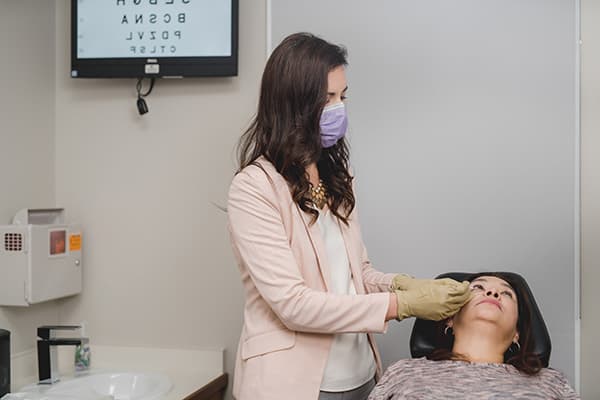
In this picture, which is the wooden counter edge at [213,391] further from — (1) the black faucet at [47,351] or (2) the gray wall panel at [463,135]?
(2) the gray wall panel at [463,135]

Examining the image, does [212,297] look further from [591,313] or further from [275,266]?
[591,313]

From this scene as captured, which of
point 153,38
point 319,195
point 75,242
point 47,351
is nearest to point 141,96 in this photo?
point 153,38

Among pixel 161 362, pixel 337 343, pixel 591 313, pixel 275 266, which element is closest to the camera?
pixel 275 266

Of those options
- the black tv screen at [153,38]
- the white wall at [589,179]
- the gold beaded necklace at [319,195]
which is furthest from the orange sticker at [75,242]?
the white wall at [589,179]

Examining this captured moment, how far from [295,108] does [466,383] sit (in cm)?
79

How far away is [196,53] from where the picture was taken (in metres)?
2.41

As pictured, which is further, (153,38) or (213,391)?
(153,38)

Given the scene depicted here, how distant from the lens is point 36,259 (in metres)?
2.35

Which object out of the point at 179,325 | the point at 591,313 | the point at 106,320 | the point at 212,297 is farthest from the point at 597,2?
the point at 106,320

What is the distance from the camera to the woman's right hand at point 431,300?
159 cm

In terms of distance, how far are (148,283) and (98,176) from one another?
0.45m

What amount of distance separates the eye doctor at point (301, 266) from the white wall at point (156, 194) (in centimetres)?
75

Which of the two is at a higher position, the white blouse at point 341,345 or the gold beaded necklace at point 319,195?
the gold beaded necklace at point 319,195

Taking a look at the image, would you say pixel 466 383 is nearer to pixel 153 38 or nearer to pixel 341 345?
pixel 341 345
